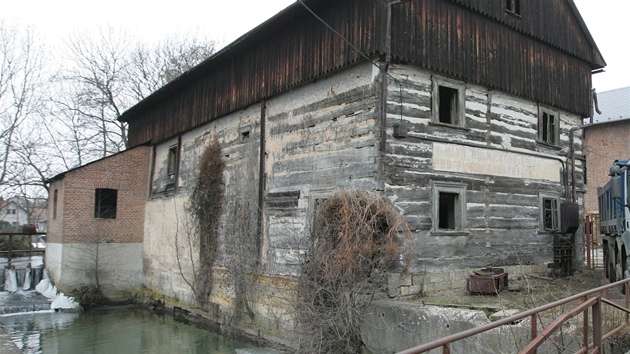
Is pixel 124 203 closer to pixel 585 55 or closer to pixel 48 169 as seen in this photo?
pixel 48 169

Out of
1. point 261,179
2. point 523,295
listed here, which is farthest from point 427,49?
point 261,179

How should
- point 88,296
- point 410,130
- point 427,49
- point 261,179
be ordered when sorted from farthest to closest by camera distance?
1. point 88,296
2. point 261,179
3. point 427,49
4. point 410,130

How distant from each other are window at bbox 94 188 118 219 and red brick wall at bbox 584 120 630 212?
85.0 ft

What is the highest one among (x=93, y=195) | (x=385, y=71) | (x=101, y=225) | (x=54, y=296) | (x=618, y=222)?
(x=385, y=71)

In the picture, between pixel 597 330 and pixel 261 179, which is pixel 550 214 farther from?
pixel 597 330

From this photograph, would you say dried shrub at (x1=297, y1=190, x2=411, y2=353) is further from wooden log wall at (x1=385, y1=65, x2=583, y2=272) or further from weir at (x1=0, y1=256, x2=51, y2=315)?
weir at (x1=0, y1=256, x2=51, y2=315)

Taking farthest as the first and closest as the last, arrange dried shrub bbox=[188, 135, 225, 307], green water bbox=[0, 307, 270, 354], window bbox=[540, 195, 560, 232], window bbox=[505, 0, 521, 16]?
dried shrub bbox=[188, 135, 225, 307] → green water bbox=[0, 307, 270, 354] → window bbox=[540, 195, 560, 232] → window bbox=[505, 0, 521, 16]

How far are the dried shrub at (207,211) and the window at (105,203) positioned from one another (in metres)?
6.27

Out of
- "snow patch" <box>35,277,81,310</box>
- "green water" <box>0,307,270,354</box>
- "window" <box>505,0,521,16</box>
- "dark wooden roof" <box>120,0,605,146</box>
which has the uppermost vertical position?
"window" <box>505,0,521,16</box>

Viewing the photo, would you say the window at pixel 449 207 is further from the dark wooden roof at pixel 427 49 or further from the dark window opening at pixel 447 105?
the dark wooden roof at pixel 427 49

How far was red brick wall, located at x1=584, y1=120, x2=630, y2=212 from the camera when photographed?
29922 mm

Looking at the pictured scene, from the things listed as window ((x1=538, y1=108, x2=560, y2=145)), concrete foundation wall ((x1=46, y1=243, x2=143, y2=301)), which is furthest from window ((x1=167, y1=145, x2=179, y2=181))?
window ((x1=538, y1=108, x2=560, y2=145))

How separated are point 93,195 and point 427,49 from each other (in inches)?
576

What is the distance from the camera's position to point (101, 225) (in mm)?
19594
